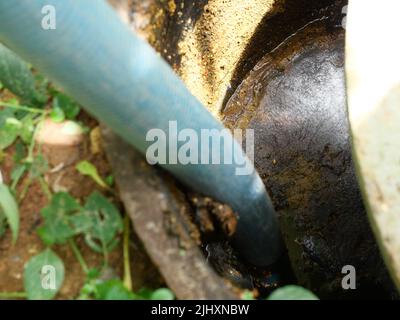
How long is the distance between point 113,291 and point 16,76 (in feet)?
2.28

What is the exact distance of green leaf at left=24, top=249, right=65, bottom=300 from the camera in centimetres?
123

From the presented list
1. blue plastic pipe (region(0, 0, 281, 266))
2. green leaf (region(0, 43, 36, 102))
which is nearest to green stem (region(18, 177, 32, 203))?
green leaf (region(0, 43, 36, 102))

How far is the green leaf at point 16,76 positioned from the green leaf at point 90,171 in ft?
0.88

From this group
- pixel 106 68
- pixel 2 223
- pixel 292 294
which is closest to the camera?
pixel 106 68

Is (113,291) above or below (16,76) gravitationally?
below

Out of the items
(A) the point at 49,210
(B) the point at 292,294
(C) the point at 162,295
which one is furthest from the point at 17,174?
(B) the point at 292,294

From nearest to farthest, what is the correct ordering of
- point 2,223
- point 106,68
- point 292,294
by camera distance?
1. point 106,68
2. point 292,294
3. point 2,223

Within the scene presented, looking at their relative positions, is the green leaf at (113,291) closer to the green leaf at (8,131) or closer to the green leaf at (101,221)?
the green leaf at (101,221)

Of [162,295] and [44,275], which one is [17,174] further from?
[162,295]

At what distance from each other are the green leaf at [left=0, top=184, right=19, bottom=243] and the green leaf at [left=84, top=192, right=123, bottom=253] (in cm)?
20

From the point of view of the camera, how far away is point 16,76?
139 cm
